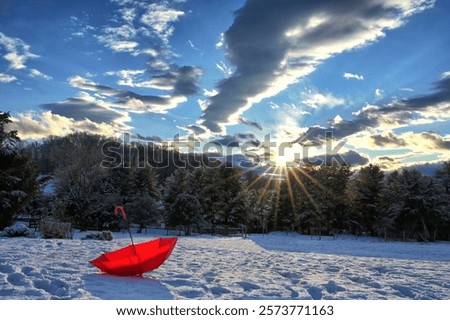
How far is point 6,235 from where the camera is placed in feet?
53.8

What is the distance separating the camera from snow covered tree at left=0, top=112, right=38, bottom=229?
2259 cm

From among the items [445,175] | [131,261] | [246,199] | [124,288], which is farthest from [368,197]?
[124,288]

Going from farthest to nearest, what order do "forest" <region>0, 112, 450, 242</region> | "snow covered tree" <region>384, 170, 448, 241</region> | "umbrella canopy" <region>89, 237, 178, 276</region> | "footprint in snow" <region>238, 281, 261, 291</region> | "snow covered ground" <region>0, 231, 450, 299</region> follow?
"forest" <region>0, 112, 450, 242</region> < "snow covered tree" <region>384, 170, 448, 241</region> < "umbrella canopy" <region>89, 237, 178, 276</region> < "footprint in snow" <region>238, 281, 261, 291</region> < "snow covered ground" <region>0, 231, 450, 299</region>

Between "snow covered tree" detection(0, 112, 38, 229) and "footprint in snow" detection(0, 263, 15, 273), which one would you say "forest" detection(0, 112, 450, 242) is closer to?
"snow covered tree" detection(0, 112, 38, 229)

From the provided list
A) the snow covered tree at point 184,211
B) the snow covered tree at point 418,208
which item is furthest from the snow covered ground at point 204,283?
the snow covered tree at point 184,211

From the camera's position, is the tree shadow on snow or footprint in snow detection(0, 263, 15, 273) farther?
footprint in snow detection(0, 263, 15, 273)

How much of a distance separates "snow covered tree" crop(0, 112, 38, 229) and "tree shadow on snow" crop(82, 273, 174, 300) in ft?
62.6

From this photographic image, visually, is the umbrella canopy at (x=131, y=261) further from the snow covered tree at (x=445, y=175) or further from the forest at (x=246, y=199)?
the snow covered tree at (x=445, y=175)

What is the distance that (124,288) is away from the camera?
5945 millimetres

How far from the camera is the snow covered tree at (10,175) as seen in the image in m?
22.6

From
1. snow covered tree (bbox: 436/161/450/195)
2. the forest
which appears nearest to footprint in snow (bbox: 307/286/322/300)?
the forest

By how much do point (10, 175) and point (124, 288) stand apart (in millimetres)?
20860

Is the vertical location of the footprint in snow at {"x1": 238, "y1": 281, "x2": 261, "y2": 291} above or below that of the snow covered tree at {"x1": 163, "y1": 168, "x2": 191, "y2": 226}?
below

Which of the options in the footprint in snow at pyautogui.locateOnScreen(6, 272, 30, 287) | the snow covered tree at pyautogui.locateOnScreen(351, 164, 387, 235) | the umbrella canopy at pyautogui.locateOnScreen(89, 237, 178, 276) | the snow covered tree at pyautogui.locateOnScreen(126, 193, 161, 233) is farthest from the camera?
the snow covered tree at pyautogui.locateOnScreen(351, 164, 387, 235)
